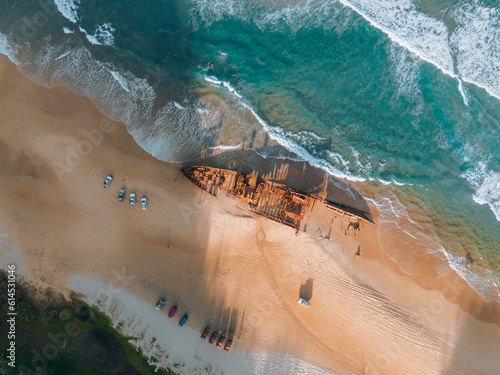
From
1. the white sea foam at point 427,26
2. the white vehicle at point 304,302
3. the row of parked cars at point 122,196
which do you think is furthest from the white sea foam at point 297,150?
the row of parked cars at point 122,196

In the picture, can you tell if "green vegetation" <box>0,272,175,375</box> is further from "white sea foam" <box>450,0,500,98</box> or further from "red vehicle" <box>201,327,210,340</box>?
"white sea foam" <box>450,0,500,98</box>

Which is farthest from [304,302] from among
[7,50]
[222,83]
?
[7,50]

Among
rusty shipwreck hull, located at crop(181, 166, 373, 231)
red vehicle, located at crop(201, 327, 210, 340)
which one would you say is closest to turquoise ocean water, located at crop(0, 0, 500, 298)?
rusty shipwreck hull, located at crop(181, 166, 373, 231)

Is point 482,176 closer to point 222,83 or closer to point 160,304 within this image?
point 222,83

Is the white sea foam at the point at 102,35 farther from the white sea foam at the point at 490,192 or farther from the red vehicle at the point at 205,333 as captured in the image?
the white sea foam at the point at 490,192

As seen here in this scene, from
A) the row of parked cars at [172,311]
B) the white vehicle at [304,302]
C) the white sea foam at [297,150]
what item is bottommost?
the row of parked cars at [172,311]

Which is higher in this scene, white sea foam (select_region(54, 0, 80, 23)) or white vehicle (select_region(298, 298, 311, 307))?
white sea foam (select_region(54, 0, 80, 23))
